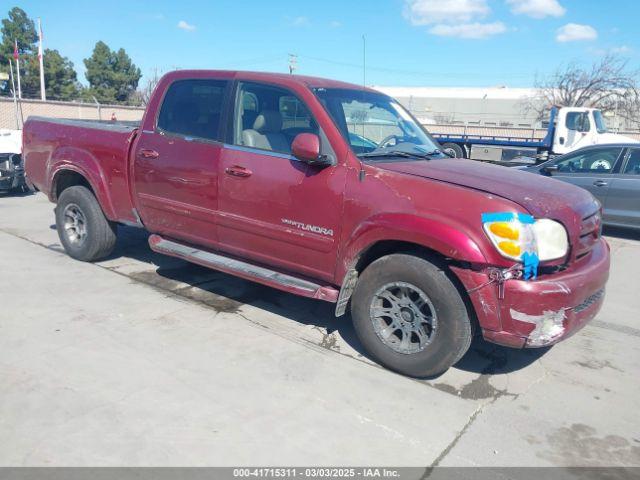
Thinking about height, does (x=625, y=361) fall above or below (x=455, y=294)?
below

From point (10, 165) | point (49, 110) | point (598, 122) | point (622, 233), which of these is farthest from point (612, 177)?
point (49, 110)

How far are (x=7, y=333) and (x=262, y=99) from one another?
2.71 meters

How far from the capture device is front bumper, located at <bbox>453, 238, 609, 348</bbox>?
3328 millimetres

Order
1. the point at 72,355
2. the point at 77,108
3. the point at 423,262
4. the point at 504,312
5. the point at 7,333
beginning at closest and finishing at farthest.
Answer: the point at 504,312
the point at 423,262
the point at 72,355
the point at 7,333
the point at 77,108

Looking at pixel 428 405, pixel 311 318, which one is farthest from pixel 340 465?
pixel 311 318

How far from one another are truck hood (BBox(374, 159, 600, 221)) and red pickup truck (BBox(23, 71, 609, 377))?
2 centimetres

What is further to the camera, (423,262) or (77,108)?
(77,108)

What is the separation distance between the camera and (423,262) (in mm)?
3615

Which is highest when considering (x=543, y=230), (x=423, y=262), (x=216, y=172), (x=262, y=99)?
(x=262, y=99)

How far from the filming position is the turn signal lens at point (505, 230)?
3.32 meters

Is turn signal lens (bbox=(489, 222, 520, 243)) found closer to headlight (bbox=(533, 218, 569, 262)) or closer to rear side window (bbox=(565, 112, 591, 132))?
headlight (bbox=(533, 218, 569, 262))

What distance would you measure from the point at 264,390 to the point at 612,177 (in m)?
7.43

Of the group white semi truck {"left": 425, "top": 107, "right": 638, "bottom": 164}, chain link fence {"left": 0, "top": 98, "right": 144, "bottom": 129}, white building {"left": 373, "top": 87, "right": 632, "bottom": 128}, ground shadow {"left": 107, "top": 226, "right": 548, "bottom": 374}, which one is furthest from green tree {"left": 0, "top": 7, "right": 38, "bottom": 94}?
ground shadow {"left": 107, "top": 226, "right": 548, "bottom": 374}

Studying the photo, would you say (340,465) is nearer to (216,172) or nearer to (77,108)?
(216,172)
